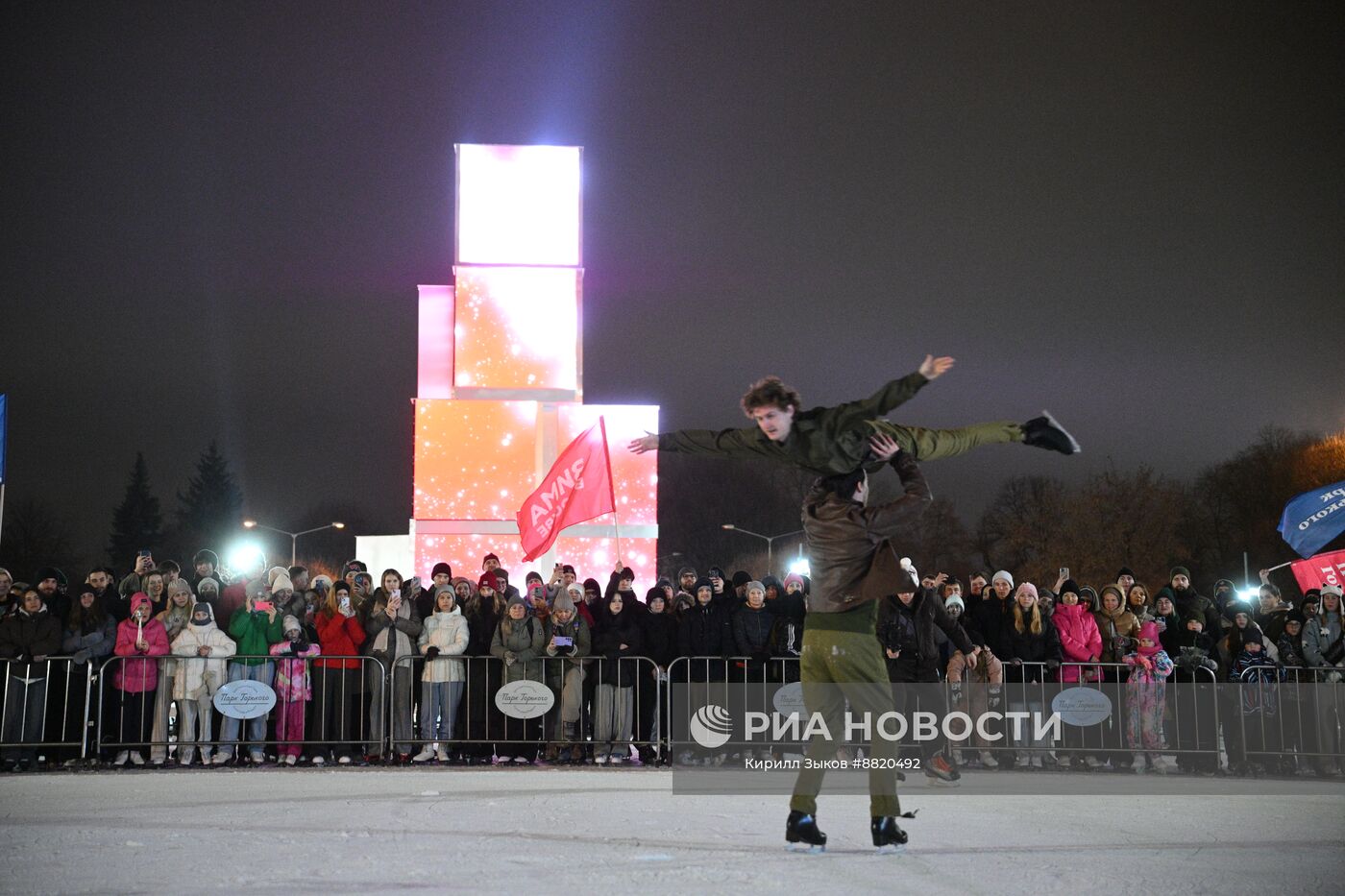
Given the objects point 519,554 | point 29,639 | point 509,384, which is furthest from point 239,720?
point 509,384

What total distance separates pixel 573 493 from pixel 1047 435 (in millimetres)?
11289

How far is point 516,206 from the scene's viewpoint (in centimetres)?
2419

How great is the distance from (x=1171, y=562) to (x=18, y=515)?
65397mm

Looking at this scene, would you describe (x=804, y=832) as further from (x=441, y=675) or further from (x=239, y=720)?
(x=239, y=720)

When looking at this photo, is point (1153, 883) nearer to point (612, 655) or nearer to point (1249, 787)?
point (1249, 787)

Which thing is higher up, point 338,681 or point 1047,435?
point 1047,435

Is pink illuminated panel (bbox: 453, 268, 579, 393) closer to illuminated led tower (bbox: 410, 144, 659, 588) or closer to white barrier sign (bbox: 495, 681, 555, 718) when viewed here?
illuminated led tower (bbox: 410, 144, 659, 588)

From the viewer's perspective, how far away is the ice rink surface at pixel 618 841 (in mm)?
5773

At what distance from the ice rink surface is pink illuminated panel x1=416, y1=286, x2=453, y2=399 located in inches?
549

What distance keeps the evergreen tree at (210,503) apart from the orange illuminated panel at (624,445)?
8826cm

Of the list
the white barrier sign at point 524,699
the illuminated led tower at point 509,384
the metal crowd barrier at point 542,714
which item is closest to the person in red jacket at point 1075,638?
the metal crowd barrier at point 542,714

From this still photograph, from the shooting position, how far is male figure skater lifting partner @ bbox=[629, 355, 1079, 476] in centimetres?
666

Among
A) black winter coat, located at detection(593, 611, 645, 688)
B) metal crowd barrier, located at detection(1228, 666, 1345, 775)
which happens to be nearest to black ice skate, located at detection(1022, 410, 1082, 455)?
black winter coat, located at detection(593, 611, 645, 688)

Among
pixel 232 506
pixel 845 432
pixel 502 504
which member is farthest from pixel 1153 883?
pixel 232 506
